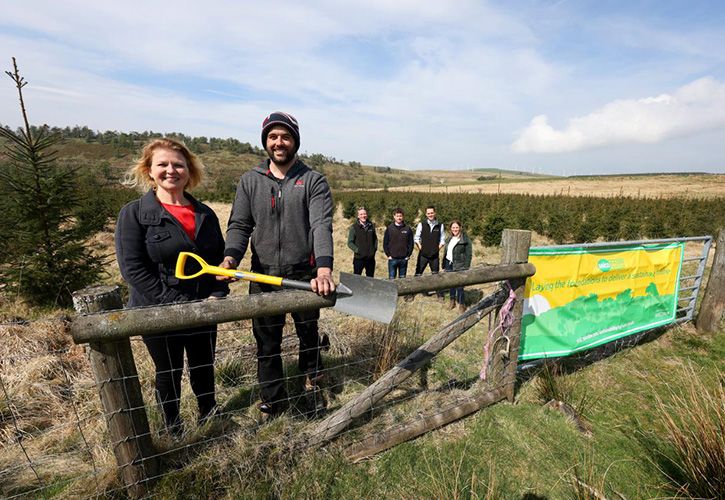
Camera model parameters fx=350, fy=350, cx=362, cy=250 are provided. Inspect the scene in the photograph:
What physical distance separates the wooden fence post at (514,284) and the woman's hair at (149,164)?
2.40 meters

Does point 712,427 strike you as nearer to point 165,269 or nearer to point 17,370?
point 165,269

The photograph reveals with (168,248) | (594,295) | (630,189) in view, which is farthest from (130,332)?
(630,189)

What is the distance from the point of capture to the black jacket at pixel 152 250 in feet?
6.67

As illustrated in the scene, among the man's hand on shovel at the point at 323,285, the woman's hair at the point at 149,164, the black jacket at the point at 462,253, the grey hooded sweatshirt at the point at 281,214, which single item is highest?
the woman's hair at the point at 149,164

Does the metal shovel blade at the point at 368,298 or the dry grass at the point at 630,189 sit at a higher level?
the metal shovel blade at the point at 368,298

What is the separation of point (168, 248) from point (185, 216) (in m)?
0.26

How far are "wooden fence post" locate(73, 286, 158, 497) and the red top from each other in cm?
58

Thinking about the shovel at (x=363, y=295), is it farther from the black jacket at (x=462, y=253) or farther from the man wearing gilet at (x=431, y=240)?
the man wearing gilet at (x=431, y=240)

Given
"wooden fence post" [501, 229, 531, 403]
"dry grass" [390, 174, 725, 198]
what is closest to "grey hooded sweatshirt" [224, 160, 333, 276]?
"wooden fence post" [501, 229, 531, 403]

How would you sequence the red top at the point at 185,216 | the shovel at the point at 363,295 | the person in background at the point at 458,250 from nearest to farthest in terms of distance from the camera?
the shovel at the point at 363,295 < the red top at the point at 185,216 < the person in background at the point at 458,250

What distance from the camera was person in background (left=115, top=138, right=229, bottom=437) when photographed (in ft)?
6.77

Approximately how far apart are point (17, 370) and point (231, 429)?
8.48 ft

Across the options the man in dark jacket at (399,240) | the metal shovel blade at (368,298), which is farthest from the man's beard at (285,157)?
the man in dark jacket at (399,240)

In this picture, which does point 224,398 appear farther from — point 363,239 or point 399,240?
point 399,240
